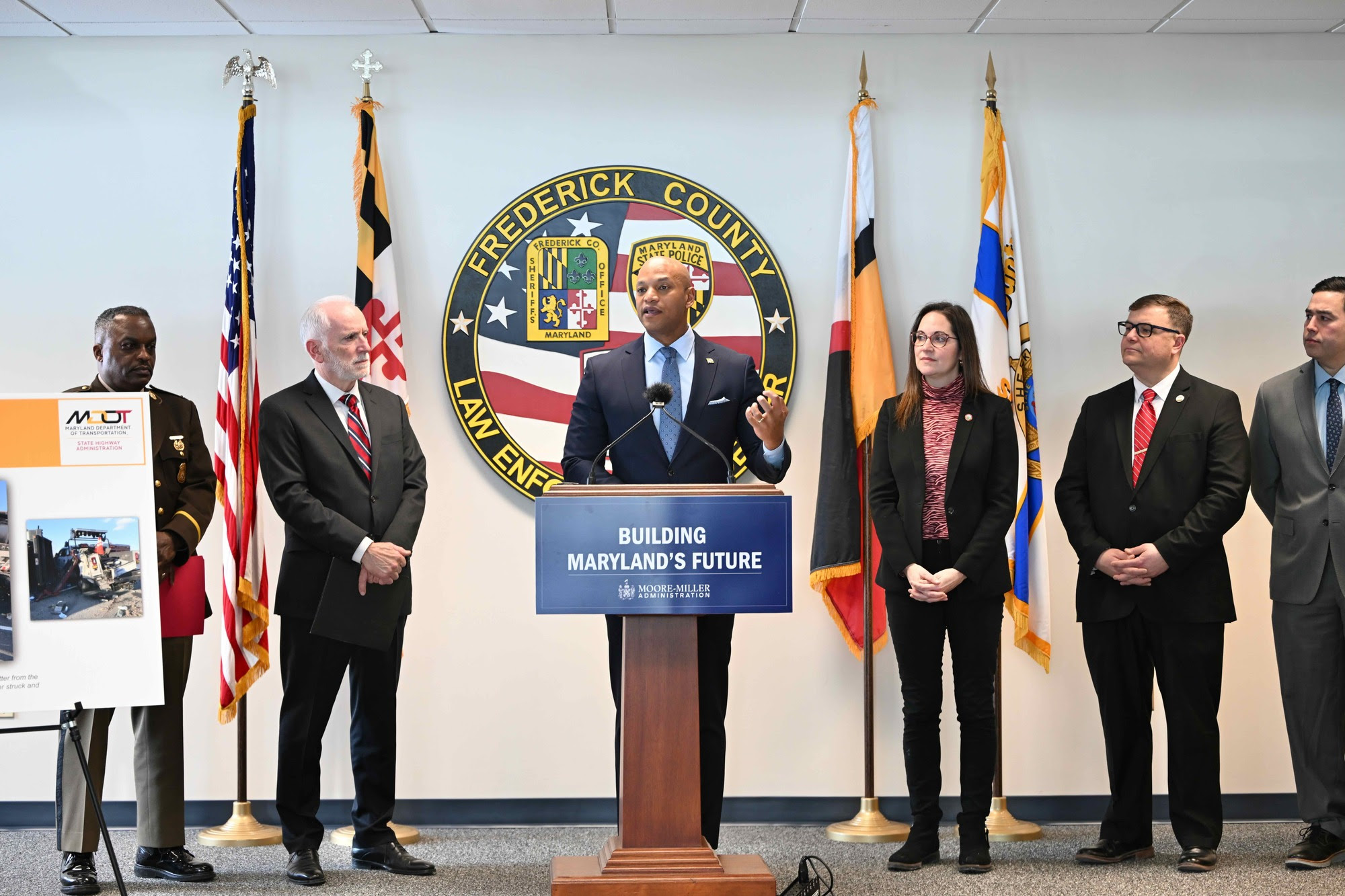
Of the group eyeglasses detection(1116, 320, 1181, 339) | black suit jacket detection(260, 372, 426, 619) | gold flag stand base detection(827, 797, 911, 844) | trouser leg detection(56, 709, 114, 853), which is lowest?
gold flag stand base detection(827, 797, 911, 844)

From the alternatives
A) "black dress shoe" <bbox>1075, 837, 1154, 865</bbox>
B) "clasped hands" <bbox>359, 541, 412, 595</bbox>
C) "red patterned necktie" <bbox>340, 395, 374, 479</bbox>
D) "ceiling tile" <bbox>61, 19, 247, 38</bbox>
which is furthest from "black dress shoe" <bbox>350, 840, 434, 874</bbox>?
"ceiling tile" <bbox>61, 19, 247, 38</bbox>

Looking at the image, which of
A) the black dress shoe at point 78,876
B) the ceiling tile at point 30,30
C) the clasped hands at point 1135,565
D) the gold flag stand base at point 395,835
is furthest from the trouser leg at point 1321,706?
the ceiling tile at point 30,30

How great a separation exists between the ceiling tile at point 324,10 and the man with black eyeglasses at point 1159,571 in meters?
2.80

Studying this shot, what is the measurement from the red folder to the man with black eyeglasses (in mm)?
2737

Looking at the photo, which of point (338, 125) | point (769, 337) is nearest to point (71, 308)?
point (338, 125)

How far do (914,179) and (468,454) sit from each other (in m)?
2.02

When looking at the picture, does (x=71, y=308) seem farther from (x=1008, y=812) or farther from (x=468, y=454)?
(x=1008, y=812)

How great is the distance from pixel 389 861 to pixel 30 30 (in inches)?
132

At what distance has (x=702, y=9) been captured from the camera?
14.0 feet

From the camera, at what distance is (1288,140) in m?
4.53

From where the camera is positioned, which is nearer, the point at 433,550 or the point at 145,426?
the point at 145,426

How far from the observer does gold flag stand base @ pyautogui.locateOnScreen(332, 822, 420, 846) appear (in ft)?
12.9

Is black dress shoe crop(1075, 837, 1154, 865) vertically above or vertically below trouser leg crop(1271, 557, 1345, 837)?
below

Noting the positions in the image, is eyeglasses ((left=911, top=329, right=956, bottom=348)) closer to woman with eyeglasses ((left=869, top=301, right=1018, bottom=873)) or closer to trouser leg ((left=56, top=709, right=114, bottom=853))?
woman with eyeglasses ((left=869, top=301, right=1018, bottom=873))
